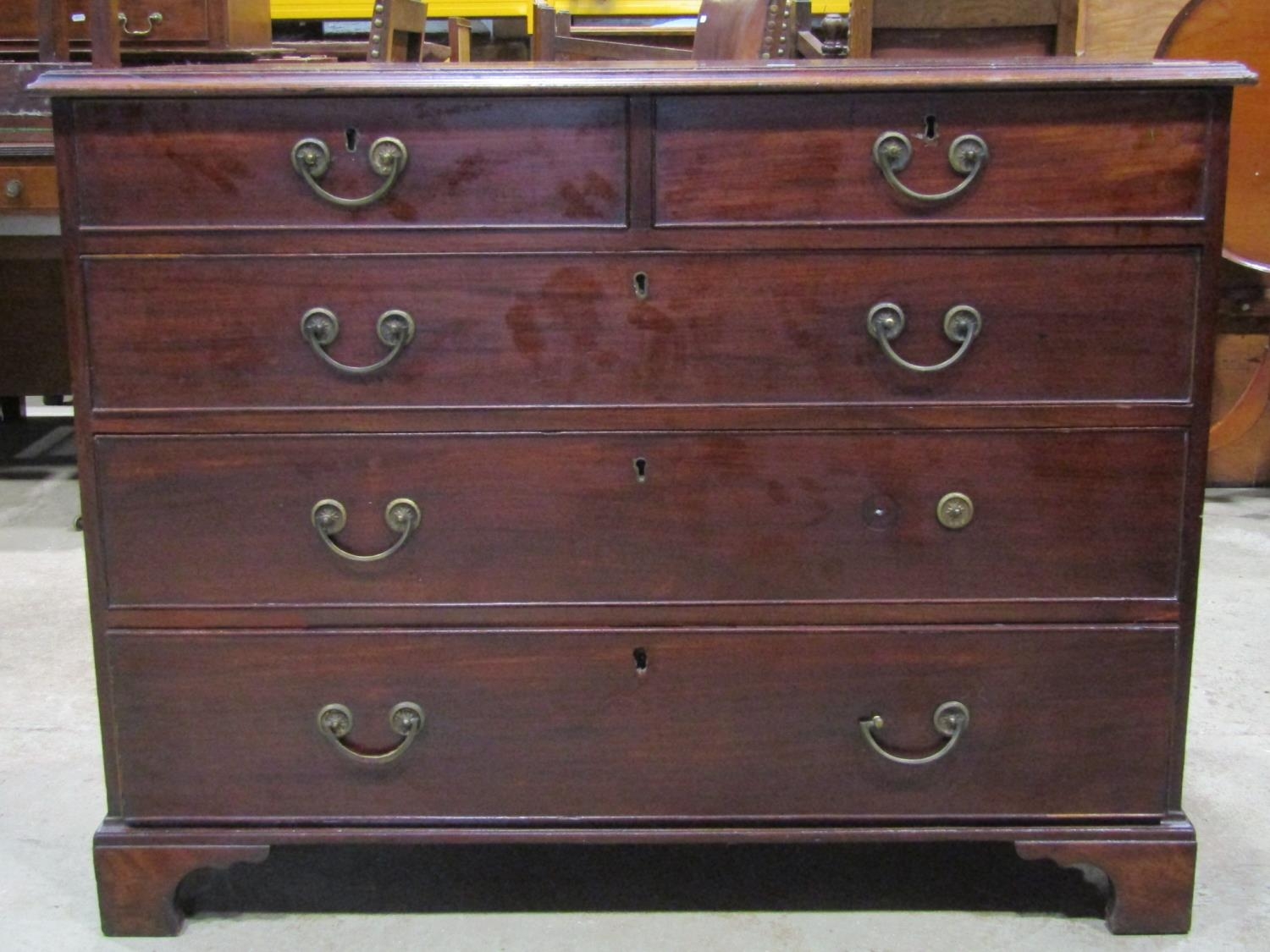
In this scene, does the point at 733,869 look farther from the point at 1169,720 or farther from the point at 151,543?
the point at 151,543

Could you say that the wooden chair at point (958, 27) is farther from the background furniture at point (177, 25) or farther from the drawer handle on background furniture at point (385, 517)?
the drawer handle on background furniture at point (385, 517)

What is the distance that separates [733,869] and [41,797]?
0.96 metres

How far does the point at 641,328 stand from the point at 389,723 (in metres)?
0.52

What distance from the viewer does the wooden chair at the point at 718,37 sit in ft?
6.38

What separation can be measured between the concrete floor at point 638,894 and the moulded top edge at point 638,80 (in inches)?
36.6

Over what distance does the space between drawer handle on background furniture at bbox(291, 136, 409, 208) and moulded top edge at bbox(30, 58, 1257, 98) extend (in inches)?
1.9

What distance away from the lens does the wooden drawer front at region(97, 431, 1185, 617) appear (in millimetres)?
1397

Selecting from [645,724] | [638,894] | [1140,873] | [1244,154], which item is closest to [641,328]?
[645,724]

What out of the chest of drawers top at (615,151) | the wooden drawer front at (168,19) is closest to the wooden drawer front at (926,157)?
the chest of drawers top at (615,151)

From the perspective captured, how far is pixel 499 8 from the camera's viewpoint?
501 centimetres

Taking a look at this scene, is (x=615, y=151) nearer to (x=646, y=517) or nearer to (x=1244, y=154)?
(x=646, y=517)

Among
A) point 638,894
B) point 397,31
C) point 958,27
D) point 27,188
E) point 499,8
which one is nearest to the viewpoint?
point 638,894

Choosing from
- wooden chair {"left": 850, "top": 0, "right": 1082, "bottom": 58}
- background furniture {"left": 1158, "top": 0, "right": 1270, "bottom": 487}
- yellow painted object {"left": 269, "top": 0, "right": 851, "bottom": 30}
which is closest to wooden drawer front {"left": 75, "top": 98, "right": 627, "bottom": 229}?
wooden chair {"left": 850, "top": 0, "right": 1082, "bottom": 58}

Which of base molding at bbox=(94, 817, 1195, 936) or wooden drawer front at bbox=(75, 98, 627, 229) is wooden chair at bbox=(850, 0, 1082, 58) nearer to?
wooden drawer front at bbox=(75, 98, 627, 229)
